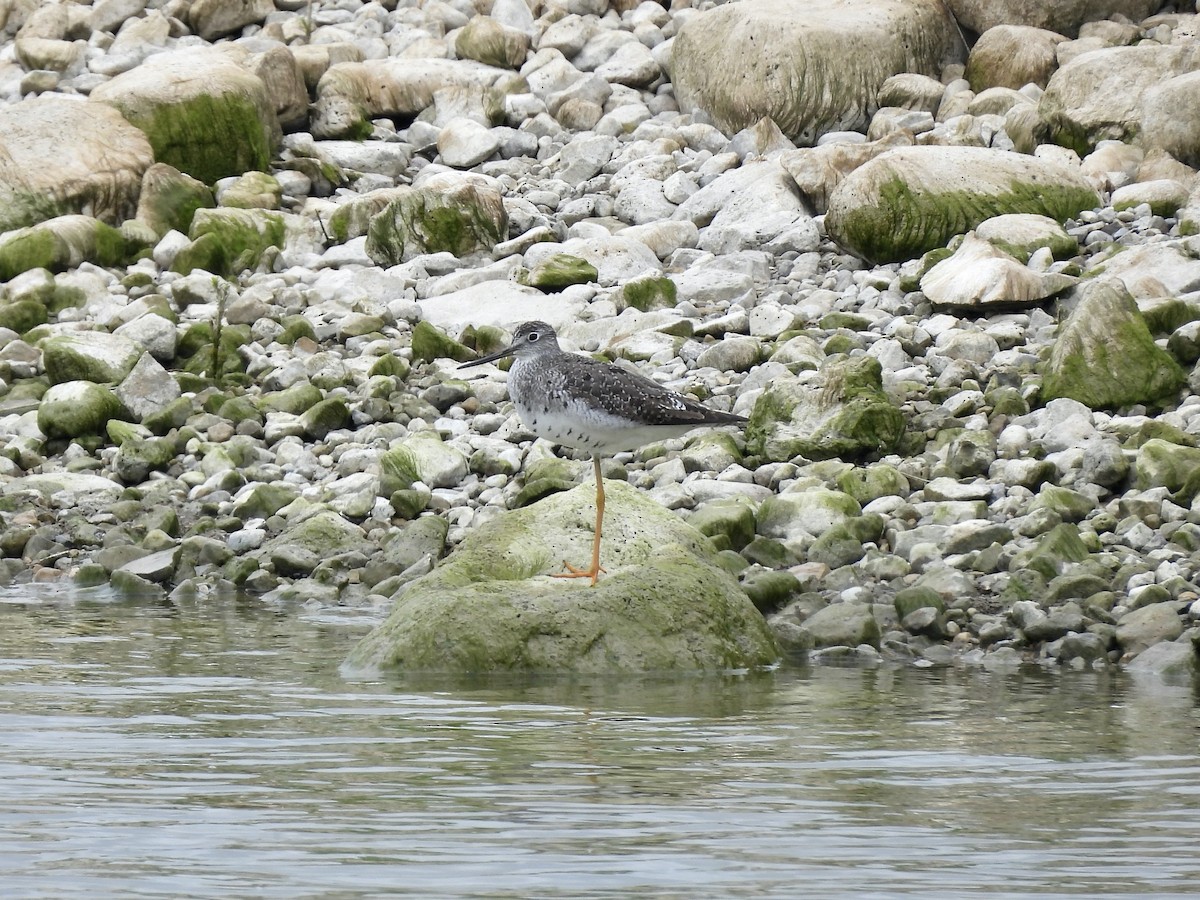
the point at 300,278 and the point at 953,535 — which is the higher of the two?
the point at 300,278

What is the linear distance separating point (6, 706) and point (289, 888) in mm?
3435

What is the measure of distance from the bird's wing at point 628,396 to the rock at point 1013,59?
1144 centimetres

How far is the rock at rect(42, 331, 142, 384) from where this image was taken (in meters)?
15.0

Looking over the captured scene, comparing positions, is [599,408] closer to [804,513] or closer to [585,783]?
[804,513]

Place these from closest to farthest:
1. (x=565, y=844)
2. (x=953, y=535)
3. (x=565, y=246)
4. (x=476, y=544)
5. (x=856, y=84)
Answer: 1. (x=565, y=844)
2. (x=476, y=544)
3. (x=953, y=535)
4. (x=565, y=246)
5. (x=856, y=84)

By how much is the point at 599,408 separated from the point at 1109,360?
4858mm

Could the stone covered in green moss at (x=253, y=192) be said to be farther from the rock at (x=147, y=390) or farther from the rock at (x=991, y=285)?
the rock at (x=991, y=285)

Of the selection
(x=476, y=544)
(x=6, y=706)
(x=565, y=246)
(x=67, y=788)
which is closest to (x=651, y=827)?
(x=67, y=788)

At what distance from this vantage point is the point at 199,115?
19609mm

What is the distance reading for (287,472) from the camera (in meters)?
13.5

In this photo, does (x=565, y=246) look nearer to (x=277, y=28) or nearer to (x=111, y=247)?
(x=111, y=247)

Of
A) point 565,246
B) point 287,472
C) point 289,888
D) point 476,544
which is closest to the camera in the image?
point 289,888

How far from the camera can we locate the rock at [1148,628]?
938cm

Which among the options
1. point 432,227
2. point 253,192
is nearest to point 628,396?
point 432,227
